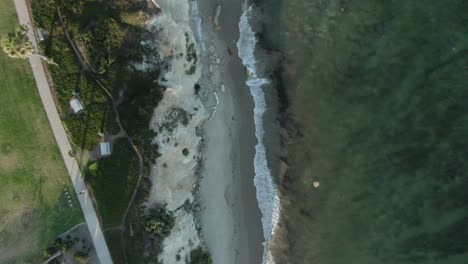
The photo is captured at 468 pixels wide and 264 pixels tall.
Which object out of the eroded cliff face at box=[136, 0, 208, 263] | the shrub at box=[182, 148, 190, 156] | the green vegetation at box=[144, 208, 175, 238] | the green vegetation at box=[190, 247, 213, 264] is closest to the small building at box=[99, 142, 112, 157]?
the eroded cliff face at box=[136, 0, 208, 263]

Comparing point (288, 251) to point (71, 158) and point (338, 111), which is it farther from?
point (71, 158)

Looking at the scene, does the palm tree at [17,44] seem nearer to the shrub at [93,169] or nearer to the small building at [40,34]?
the small building at [40,34]

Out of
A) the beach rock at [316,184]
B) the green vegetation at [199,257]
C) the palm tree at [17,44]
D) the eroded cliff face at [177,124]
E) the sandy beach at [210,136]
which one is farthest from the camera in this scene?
the green vegetation at [199,257]

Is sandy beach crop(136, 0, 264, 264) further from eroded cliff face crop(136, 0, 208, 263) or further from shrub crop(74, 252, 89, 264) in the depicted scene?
shrub crop(74, 252, 89, 264)

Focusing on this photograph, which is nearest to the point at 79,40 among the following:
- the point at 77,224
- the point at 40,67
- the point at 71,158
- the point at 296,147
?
the point at 40,67

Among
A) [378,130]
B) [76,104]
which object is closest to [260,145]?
[378,130]

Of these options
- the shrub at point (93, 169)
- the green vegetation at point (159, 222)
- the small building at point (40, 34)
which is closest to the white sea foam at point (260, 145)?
the green vegetation at point (159, 222)
